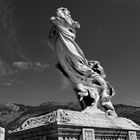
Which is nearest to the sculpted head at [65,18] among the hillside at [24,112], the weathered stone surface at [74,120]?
the weathered stone surface at [74,120]

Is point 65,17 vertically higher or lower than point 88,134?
higher

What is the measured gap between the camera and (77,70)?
11.7 m

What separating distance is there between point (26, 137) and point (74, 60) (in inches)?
169

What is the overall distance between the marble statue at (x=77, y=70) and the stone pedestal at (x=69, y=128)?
1.20 meters

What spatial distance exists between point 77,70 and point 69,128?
403 cm

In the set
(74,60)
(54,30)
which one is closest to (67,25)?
(54,30)

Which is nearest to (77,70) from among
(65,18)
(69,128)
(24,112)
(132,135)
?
(65,18)

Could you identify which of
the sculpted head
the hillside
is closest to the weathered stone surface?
the sculpted head

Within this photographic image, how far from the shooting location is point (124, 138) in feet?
34.0

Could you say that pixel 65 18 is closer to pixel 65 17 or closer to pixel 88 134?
pixel 65 17

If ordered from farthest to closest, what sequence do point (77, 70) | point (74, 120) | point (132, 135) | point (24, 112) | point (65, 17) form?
1. point (24, 112)
2. point (65, 17)
3. point (77, 70)
4. point (132, 135)
5. point (74, 120)

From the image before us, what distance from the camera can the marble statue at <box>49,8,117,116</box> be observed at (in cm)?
1143

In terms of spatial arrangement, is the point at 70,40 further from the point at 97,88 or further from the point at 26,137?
the point at 26,137

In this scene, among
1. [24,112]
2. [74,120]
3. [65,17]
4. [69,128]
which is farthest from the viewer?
[24,112]
